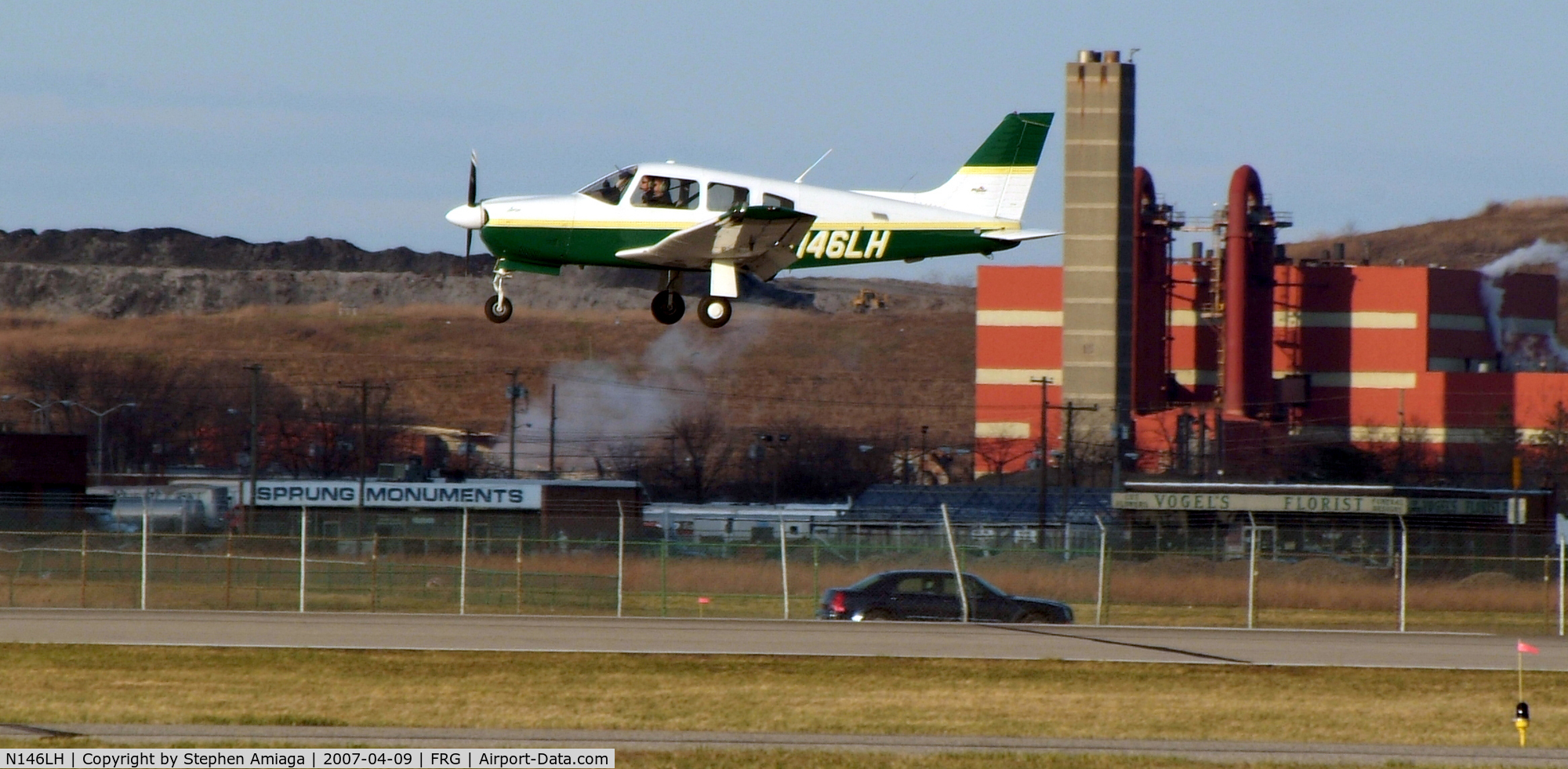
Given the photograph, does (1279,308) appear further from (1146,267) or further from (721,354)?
(721,354)

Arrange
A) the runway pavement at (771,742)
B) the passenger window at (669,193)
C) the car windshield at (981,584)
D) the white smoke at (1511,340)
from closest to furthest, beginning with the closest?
the runway pavement at (771,742) → the passenger window at (669,193) → the car windshield at (981,584) → the white smoke at (1511,340)

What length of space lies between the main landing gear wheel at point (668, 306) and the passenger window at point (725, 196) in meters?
1.17

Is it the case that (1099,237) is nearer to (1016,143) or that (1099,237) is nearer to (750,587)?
(750,587)

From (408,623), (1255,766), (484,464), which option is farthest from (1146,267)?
(1255,766)

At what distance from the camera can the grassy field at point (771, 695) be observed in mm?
21453

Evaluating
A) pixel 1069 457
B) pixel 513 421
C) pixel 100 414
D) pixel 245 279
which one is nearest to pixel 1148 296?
pixel 1069 457

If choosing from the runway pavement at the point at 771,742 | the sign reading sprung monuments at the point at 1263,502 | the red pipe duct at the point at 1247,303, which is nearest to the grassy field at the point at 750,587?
the runway pavement at the point at 771,742

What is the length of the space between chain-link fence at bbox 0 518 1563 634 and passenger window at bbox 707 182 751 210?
50.4 feet

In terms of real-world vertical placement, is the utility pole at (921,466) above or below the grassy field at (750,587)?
above

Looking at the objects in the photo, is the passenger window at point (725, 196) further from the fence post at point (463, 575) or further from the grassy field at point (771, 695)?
the fence post at point (463, 575)

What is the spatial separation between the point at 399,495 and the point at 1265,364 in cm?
4290

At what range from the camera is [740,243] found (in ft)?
71.3

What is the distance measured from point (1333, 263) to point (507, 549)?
6526cm

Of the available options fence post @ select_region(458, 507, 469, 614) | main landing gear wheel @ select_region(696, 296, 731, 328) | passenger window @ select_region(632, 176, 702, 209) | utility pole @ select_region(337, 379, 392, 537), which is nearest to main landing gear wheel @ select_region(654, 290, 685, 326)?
main landing gear wheel @ select_region(696, 296, 731, 328)
